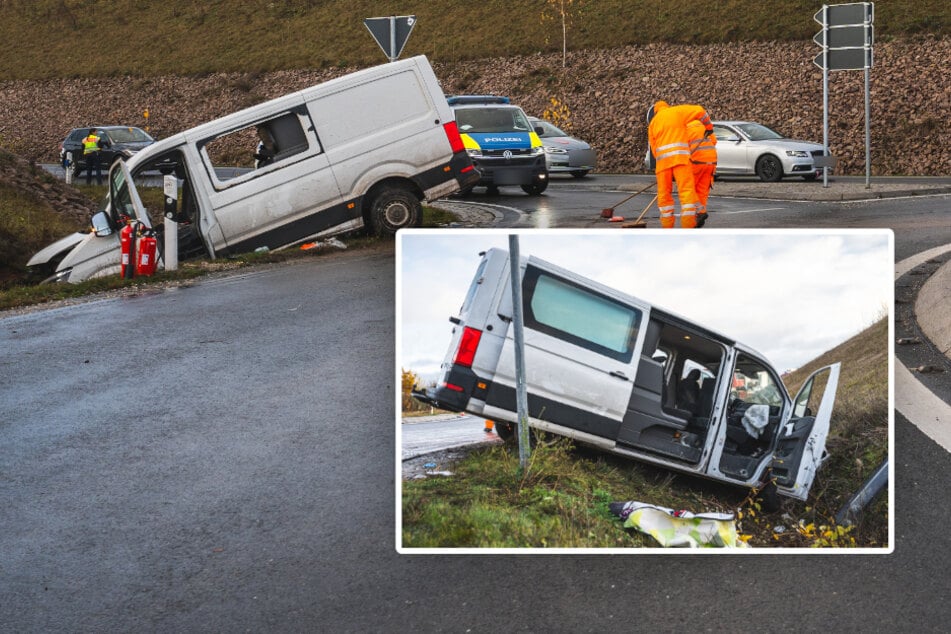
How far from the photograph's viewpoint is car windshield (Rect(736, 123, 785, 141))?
2759cm

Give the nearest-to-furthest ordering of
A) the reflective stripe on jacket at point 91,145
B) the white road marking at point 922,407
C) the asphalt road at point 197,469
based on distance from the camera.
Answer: the asphalt road at point 197,469, the white road marking at point 922,407, the reflective stripe on jacket at point 91,145

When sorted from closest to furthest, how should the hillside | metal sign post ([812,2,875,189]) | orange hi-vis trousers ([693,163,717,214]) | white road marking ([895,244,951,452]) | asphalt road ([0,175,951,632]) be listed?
asphalt road ([0,175,951,632]), white road marking ([895,244,951,452]), orange hi-vis trousers ([693,163,717,214]), metal sign post ([812,2,875,189]), the hillside

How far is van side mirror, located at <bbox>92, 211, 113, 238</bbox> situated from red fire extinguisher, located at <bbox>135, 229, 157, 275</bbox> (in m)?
0.75

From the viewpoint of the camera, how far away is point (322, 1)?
68.8m

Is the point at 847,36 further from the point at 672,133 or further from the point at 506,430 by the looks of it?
the point at 506,430

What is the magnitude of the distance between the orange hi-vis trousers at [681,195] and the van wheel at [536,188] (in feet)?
33.3

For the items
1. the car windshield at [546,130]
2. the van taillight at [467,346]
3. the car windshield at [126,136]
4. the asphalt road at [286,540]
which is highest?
the van taillight at [467,346]

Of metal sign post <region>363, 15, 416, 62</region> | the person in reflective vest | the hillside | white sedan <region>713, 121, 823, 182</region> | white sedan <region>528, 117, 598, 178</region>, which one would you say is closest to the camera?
metal sign post <region>363, 15, 416, 62</region>

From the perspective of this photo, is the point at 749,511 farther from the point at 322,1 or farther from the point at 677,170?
the point at 322,1

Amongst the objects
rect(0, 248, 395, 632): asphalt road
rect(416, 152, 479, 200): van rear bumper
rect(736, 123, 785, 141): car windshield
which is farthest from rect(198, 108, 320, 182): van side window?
rect(736, 123, 785, 141): car windshield

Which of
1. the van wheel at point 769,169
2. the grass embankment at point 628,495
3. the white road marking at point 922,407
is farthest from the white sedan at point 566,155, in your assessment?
the grass embankment at point 628,495

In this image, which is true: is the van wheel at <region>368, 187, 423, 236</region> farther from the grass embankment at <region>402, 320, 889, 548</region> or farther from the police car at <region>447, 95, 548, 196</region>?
the grass embankment at <region>402, 320, 889, 548</region>

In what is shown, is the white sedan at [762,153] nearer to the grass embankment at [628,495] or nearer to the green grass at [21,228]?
the green grass at [21,228]

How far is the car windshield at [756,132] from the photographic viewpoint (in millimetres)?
27594
